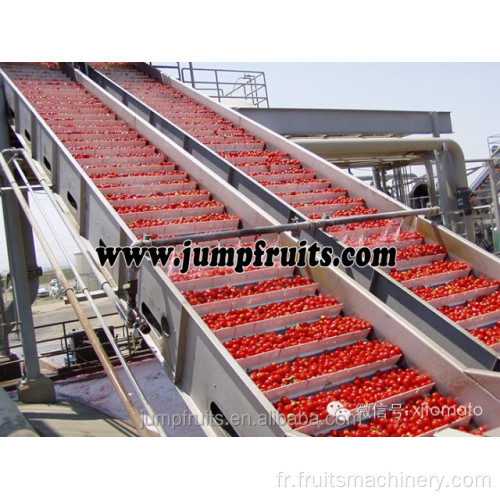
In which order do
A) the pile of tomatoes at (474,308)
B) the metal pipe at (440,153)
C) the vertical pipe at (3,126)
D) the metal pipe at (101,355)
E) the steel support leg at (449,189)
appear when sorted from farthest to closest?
1. the steel support leg at (449,189)
2. the metal pipe at (440,153)
3. the vertical pipe at (3,126)
4. the pile of tomatoes at (474,308)
5. the metal pipe at (101,355)

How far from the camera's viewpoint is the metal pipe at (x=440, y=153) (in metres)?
10.8

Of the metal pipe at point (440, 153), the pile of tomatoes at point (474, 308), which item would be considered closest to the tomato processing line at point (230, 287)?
the pile of tomatoes at point (474, 308)

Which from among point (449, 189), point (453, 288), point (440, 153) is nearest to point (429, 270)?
point (453, 288)

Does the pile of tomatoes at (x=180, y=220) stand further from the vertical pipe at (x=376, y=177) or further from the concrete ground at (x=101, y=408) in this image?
the vertical pipe at (x=376, y=177)

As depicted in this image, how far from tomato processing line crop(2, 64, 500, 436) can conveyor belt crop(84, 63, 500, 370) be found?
0.03m

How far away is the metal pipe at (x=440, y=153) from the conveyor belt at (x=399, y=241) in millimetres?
2752

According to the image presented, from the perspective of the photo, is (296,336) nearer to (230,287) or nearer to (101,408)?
(230,287)

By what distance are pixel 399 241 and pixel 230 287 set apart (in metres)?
2.31

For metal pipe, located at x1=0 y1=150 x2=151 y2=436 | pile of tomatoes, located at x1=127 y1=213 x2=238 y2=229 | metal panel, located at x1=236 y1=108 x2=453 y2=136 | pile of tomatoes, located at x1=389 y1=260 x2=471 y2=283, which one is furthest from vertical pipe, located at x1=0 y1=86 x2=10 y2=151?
pile of tomatoes, located at x1=389 y1=260 x2=471 y2=283

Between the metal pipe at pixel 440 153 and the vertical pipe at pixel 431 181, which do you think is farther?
the vertical pipe at pixel 431 181

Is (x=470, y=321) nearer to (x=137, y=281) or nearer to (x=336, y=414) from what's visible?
(x=336, y=414)

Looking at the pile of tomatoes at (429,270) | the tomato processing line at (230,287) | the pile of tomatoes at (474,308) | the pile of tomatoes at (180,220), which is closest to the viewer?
the tomato processing line at (230,287)

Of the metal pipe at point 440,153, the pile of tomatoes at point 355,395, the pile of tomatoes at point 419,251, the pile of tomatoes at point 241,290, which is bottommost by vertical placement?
the pile of tomatoes at point 355,395

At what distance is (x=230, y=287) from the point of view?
5.04 m
